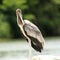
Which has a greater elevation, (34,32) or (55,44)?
(55,44)

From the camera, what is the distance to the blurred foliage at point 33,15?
70.7 feet

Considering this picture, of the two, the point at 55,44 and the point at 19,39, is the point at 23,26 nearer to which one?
the point at 55,44

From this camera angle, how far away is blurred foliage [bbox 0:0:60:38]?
2155 centimetres

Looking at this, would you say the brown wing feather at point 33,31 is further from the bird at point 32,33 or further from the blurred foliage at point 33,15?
the blurred foliage at point 33,15

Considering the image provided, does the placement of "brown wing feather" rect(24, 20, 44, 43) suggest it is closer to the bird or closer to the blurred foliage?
the bird

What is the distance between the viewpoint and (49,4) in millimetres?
23078

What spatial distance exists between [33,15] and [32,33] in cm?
1508

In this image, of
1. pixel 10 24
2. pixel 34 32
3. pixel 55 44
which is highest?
pixel 10 24

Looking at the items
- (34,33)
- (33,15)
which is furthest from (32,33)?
(33,15)

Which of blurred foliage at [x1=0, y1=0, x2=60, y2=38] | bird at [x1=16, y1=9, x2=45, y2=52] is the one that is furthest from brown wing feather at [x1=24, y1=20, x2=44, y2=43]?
blurred foliage at [x1=0, y1=0, x2=60, y2=38]

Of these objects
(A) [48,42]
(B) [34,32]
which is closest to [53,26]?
(A) [48,42]

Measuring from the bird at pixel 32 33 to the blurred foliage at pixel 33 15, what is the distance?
12.2 m

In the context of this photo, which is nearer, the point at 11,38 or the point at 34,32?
the point at 34,32

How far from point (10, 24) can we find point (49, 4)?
2350mm
